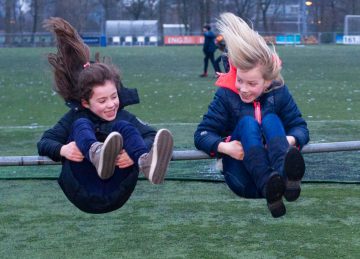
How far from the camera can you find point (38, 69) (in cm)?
3003

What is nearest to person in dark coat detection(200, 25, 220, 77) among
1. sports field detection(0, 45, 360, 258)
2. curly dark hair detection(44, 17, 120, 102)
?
sports field detection(0, 45, 360, 258)

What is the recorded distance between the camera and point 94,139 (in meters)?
4.70

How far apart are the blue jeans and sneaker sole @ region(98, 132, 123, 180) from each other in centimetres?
65

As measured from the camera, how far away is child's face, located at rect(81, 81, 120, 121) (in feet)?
16.0

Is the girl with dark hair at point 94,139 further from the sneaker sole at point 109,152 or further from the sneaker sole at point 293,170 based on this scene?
the sneaker sole at point 293,170

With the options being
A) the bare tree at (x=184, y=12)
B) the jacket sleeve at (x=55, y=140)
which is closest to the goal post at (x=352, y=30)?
the bare tree at (x=184, y=12)

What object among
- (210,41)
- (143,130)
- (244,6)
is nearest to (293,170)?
(143,130)

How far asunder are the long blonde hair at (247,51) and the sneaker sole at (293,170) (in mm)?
518

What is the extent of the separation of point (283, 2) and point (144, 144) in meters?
82.9

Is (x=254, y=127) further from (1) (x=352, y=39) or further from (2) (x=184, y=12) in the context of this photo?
(2) (x=184, y=12)

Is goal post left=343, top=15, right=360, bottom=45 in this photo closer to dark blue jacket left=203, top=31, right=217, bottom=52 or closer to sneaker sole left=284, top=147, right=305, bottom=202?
dark blue jacket left=203, top=31, right=217, bottom=52

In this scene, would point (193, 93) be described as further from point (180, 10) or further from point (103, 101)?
point (180, 10)

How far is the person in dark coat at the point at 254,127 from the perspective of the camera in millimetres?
4594

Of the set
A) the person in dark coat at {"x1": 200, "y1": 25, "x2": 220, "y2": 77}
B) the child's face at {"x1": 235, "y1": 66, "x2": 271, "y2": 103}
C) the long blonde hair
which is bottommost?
the person in dark coat at {"x1": 200, "y1": 25, "x2": 220, "y2": 77}
